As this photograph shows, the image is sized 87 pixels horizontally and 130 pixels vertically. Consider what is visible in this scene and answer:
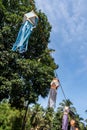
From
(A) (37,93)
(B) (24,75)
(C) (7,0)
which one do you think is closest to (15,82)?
(B) (24,75)

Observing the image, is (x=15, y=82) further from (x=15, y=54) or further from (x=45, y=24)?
(x=45, y=24)

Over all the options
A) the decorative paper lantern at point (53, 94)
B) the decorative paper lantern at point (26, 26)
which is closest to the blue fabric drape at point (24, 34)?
the decorative paper lantern at point (26, 26)

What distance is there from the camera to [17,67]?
37.3m

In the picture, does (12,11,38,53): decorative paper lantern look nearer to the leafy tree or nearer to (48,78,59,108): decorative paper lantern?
(48,78,59,108): decorative paper lantern

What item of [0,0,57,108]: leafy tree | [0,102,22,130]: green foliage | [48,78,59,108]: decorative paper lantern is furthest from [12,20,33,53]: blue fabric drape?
[0,0,57,108]: leafy tree

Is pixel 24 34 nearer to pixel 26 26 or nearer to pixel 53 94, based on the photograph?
pixel 26 26

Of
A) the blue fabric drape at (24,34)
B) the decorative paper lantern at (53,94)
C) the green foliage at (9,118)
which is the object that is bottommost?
the decorative paper lantern at (53,94)

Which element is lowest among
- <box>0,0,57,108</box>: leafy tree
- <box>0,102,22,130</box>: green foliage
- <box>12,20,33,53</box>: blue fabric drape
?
<box>12,20,33,53</box>: blue fabric drape

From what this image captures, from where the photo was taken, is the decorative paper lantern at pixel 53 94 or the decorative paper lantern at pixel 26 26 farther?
the decorative paper lantern at pixel 26 26

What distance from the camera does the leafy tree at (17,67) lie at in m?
36.3

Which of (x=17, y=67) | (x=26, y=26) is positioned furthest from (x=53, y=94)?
(x=17, y=67)

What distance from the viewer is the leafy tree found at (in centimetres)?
3631

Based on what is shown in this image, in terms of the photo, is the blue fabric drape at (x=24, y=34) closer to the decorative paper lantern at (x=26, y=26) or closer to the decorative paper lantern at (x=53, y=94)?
the decorative paper lantern at (x=26, y=26)

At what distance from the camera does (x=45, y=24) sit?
41.6 meters
